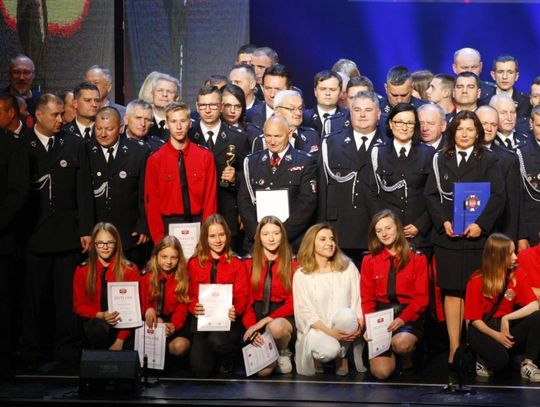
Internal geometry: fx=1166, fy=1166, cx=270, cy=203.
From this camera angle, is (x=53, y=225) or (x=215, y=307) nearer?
(x=215, y=307)

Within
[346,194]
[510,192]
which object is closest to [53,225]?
[346,194]

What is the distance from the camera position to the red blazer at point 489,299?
7547 mm

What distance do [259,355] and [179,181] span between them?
1420 mm

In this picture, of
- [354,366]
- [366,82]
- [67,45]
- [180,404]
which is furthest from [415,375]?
[67,45]

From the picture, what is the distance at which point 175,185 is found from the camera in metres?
8.15

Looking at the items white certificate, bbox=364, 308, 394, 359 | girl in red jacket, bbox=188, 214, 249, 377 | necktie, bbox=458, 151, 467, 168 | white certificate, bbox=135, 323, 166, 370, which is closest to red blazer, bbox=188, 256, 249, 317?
girl in red jacket, bbox=188, 214, 249, 377

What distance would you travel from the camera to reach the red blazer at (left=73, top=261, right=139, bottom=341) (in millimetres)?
7863

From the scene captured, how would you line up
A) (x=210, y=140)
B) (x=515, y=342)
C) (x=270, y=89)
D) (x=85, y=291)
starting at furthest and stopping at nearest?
1. (x=270, y=89)
2. (x=210, y=140)
3. (x=85, y=291)
4. (x=515, y=342)

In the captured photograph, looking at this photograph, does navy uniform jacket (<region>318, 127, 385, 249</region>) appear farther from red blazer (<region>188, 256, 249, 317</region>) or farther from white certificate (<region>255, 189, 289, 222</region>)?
red blazer (<region>188, 256, 249, 317</region>)

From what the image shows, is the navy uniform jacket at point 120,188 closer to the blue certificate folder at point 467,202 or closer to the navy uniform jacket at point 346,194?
the navy uniform jacket at point 346,194

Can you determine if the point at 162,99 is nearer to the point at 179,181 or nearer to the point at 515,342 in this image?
the point at 179,181

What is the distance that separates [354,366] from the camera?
7.84m

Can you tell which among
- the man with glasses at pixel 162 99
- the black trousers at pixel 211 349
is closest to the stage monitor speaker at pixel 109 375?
the black trousers at pixel 211 349

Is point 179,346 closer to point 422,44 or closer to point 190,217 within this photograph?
point 190,217
